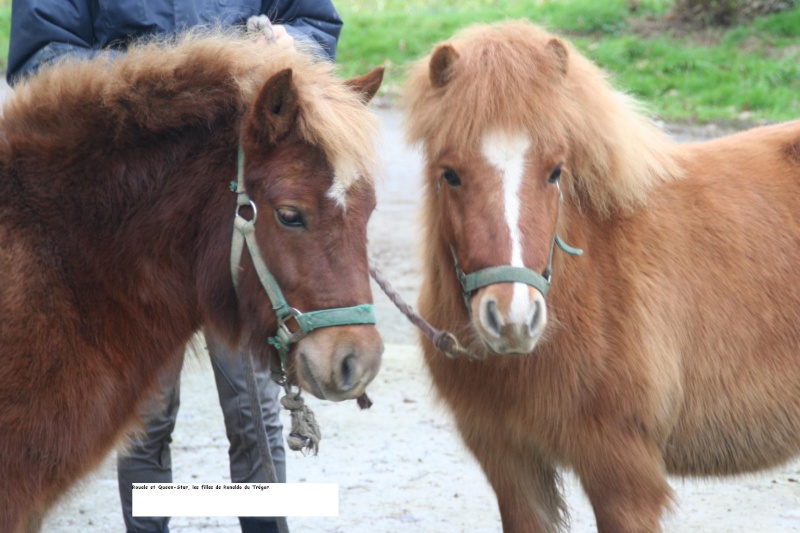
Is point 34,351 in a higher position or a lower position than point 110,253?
lower

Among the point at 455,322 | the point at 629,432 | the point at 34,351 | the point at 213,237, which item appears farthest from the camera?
the point at 455,322

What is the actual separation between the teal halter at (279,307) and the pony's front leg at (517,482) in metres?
0.99

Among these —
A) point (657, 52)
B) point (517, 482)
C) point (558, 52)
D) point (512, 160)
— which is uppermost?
point (558, 52)

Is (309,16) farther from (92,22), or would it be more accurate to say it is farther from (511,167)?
(511,167)

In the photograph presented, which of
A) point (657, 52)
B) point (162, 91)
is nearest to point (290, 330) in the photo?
point (162, 91)

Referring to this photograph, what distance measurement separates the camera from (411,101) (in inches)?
124

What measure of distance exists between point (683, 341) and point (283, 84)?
5.29ft

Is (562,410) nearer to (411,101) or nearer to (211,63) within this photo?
(411,101)

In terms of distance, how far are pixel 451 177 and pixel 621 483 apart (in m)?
1.09

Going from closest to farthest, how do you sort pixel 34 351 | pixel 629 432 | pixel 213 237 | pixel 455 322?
pixel 34 351 < pixel 213 237 < pixel 629 432 < pixel 455 322

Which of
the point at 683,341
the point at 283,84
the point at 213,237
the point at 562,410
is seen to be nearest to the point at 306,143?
the point at 283,84

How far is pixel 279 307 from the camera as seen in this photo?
→ 2395 millimetres

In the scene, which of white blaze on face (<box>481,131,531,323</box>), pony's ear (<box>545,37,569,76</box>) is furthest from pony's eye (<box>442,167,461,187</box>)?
pony's ear (<box>545,37,569,76</box>)

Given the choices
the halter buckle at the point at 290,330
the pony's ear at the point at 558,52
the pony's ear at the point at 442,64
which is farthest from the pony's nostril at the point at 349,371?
the pony's ear at the point at 558,52
